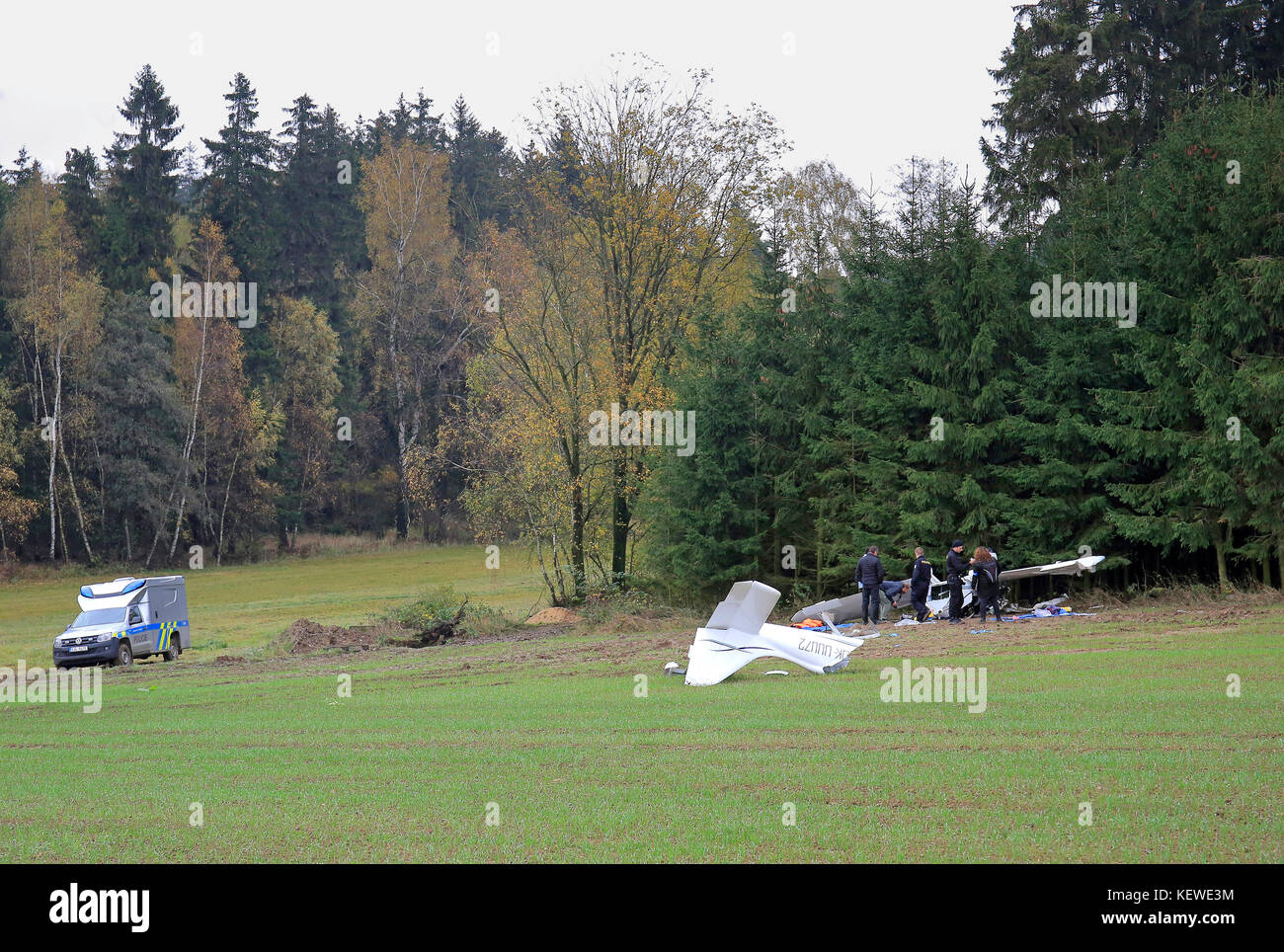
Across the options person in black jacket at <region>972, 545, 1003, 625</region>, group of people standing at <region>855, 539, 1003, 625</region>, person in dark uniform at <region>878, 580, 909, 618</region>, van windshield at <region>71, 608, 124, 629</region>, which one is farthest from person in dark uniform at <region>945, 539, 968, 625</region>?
van windshield at <region>71, 608, 124, 629</region>

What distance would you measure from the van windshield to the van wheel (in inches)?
27.6

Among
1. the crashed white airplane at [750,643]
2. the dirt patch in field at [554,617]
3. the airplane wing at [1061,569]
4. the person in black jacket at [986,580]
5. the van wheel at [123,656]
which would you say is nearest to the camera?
the crashed white airplane at [750,643]

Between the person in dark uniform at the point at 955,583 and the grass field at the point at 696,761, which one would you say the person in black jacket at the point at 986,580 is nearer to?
the person in dark uniform at the point at 955,583

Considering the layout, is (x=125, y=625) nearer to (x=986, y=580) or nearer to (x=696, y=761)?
(x=986, y=580)

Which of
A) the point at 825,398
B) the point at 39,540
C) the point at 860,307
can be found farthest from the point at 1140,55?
the point at 39,540

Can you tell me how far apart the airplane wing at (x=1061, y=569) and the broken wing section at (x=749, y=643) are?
8990 mm

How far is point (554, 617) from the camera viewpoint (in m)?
36.0

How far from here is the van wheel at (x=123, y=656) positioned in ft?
103

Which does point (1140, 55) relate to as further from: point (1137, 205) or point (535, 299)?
point (535, 299)

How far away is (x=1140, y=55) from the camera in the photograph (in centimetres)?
3559

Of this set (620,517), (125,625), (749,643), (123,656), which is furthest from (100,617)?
(749,643)

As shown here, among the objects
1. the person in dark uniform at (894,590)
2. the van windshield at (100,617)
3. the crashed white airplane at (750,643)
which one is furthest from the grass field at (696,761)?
the van windshield at (100,617)

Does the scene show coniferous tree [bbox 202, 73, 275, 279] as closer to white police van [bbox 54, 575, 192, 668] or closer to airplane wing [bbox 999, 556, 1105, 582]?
white police van [bbox 54, 575, 192, 668]

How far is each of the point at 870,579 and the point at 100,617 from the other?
68.0 ft
